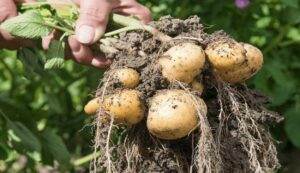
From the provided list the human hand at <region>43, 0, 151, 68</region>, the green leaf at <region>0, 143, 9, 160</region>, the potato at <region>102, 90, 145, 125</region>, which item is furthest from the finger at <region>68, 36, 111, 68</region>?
the green leaf at <region>0, 143, 9, 160</region>

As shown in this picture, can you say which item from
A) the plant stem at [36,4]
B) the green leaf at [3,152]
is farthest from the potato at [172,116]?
the green leaf at [3,152]

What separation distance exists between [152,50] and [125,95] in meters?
0.14

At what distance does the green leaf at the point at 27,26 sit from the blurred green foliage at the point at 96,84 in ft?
1.69

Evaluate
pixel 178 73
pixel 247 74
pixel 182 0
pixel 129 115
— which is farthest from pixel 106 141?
pixel 182 0

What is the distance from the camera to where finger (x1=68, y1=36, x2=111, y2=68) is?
162cm

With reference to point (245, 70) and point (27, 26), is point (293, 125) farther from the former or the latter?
point (27, 26)

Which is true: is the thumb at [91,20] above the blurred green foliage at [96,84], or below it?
above

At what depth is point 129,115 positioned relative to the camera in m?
1.42

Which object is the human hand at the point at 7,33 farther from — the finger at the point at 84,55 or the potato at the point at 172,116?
the potato at the point at 172,116

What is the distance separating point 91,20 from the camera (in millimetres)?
1583

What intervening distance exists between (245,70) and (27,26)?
0.50 meters

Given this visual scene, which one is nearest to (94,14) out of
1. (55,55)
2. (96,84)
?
(55,55)

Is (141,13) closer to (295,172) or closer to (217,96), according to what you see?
(217,96)

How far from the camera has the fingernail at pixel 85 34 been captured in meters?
1.56
